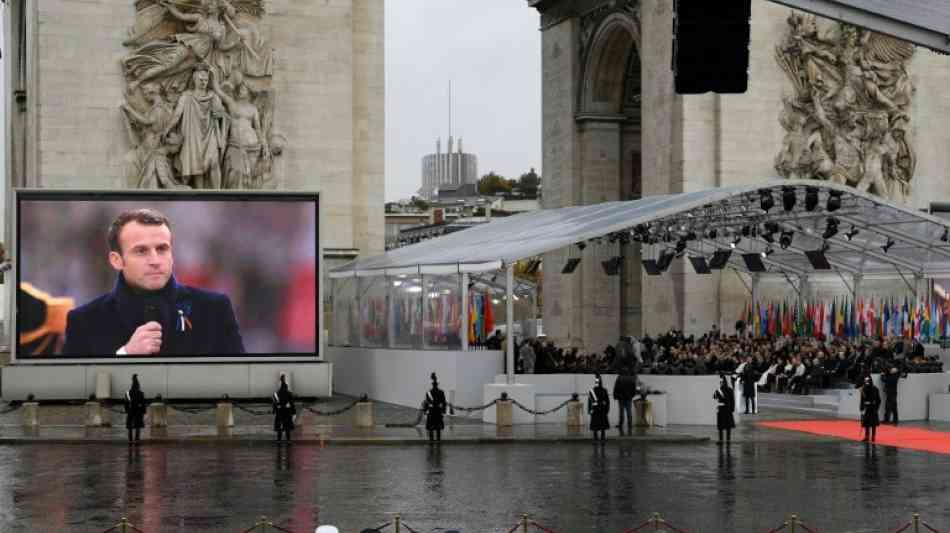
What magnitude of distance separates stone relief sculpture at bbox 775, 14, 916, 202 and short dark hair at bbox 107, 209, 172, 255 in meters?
19.8

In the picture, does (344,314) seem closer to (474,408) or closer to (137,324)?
(137,324)

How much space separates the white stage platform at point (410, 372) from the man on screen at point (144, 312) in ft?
13.7

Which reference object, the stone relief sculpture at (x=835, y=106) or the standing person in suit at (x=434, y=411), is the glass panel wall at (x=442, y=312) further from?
the stone relief sculpture at (x=835, y=106)

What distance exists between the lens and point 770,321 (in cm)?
4997

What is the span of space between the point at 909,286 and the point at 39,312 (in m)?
24.9

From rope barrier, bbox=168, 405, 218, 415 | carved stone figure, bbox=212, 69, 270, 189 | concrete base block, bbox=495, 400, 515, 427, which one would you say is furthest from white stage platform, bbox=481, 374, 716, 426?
carved stone figure, bbox=212, 69, 270, 189

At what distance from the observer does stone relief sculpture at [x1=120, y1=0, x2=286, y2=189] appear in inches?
1730

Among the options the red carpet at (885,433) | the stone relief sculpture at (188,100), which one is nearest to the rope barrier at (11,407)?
the stone relief sculpture at (188,100)

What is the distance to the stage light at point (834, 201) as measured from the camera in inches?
1479

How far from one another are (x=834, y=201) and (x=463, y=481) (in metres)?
16.5

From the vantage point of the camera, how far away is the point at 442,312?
3866 cm

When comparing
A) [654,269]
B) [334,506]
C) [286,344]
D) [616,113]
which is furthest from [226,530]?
[616,113]

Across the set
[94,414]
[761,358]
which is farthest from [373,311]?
[94,414]

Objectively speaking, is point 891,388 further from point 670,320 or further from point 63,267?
point 63,267
